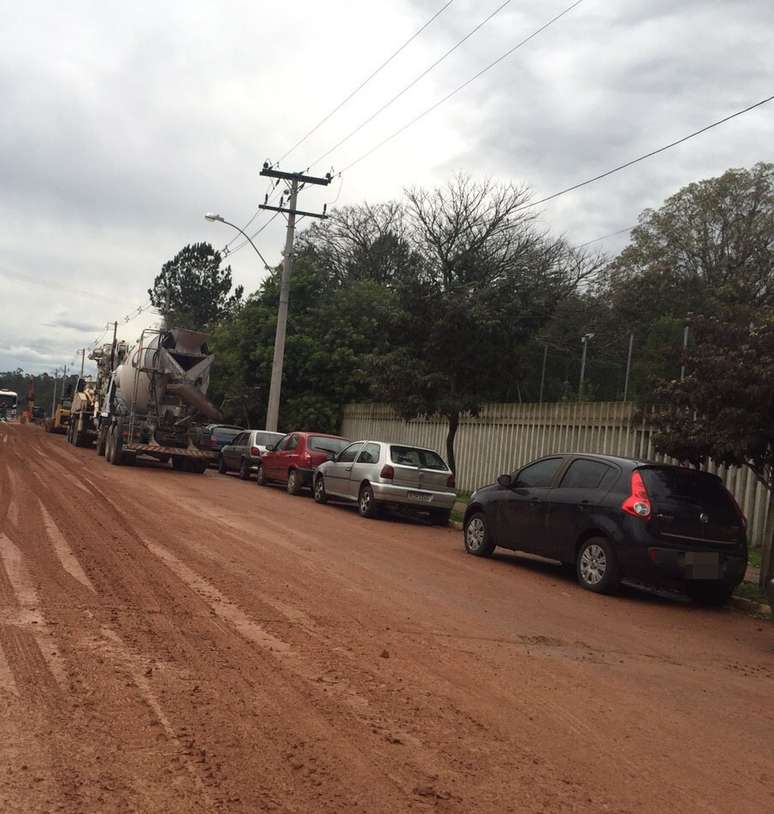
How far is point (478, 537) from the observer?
13.0m

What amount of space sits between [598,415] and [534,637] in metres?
12.0

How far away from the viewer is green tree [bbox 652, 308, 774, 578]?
10.4m

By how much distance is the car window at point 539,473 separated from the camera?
11.8 m

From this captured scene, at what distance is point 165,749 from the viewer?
4258 millimetres

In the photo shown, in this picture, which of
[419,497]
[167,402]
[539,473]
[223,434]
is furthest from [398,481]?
[223,434]

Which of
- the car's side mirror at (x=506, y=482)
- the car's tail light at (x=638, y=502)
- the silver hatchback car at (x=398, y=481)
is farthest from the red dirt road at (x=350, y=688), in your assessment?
the silver hatchback car at (x=398, y=481)

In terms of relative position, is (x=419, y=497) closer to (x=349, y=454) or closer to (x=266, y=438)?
(x=349, y=454)

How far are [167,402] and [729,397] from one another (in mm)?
16778

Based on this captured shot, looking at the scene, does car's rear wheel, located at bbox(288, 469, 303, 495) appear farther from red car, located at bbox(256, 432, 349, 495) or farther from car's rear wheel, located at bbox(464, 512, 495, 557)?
car's rear wheel, located at bbox(464, 512, 495, 557)

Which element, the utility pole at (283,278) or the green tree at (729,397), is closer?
the green tree at (729,397)

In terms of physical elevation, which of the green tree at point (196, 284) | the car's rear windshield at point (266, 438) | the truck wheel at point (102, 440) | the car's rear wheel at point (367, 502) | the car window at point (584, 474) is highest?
the green tree at point (196, 284)

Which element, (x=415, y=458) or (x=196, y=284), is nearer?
(x=415, y=458)

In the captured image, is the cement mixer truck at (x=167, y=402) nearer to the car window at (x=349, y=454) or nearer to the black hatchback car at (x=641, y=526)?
the car window at (x=349, y=454)

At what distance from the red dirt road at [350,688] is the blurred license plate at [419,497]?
20.0 ft
